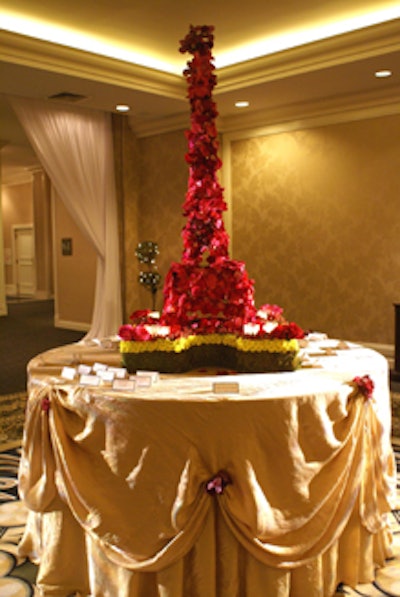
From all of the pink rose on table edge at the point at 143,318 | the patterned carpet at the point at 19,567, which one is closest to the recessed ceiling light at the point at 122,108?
the pink rose on table edge at the point at 143,318

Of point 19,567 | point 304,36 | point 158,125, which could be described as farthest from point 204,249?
point 158,125

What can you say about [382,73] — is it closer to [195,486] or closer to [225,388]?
[225,388]

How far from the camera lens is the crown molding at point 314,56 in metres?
4.84

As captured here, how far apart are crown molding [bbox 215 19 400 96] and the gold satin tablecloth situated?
11.7ft

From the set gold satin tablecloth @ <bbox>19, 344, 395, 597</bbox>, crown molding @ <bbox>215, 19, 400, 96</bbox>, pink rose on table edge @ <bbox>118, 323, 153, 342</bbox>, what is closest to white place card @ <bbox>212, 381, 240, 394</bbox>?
gold satin tablecloth @ <bbox>19, 344, 395, 597</bbox>

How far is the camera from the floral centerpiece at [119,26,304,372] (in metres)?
2.63

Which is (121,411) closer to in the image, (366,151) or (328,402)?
(328,402)

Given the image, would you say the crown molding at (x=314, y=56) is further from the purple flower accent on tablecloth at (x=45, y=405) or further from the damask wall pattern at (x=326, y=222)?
the purple flower accent on tablecloth at (x=45, y=405)

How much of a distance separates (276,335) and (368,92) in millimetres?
4452

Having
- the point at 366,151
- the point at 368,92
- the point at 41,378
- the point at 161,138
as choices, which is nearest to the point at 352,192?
the point at 366,151

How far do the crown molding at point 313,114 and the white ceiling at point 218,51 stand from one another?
0.02 m

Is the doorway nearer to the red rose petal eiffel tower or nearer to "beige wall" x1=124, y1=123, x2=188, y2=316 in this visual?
"beige wall" x1=124, y1=123, x2=188, y2=316

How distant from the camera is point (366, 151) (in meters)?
6.34

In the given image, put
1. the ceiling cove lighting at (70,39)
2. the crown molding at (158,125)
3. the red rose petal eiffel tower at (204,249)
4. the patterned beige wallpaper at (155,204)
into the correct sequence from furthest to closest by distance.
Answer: the patterned beige wallpaper at (155,204)
the crown molding at (158,125)
the ceiling cove lighting at (70,39)
the red rose petal eiffel tower at (204,249)
